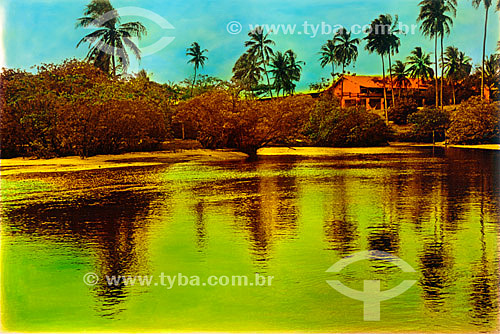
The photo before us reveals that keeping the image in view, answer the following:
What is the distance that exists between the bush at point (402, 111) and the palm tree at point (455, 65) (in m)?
14.8

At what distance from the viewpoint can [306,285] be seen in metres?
9.88

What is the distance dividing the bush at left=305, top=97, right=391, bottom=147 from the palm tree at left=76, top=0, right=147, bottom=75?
17584 mm

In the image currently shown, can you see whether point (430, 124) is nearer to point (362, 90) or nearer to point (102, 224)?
point (362, 90)

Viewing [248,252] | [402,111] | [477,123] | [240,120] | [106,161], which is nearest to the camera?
[248,252]

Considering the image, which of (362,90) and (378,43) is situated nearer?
(378,43)

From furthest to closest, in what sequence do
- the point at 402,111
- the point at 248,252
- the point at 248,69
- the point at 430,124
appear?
the point at 248,69, the point at 402,111, the point at 430,124, the point at 248,252

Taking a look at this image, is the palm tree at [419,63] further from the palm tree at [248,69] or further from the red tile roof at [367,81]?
the palm tree at [248,69]

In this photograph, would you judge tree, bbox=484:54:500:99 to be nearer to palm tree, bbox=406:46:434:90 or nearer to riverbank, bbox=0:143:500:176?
palm tree, bbox=406:46:434:90

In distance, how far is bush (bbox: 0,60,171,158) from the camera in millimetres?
38844

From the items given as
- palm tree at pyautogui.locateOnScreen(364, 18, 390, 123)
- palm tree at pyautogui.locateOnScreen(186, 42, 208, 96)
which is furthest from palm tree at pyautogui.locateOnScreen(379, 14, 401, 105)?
palm tree at pyautogui.locateOnScreen(186, 42, 208, 96)

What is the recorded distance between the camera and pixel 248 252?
1211 cm

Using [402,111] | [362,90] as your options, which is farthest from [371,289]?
[362,90]

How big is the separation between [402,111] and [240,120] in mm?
40670

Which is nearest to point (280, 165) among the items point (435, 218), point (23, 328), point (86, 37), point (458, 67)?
point (435, 218)
